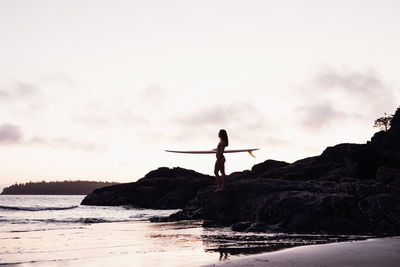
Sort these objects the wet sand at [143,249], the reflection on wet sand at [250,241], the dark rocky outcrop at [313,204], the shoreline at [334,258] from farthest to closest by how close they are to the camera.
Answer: the dark rocky outcrop at [313,204], the reflection on wet sand at [250,241], the wet sand at [143,249], the shoreline at [334,258]

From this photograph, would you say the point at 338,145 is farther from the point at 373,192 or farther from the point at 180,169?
the point at 180,169

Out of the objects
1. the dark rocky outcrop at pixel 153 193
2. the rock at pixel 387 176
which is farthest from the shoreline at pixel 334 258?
the dark rocky outcrop at pixel 153 193

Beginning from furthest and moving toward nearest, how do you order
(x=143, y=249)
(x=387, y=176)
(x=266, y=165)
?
(x=266, y=165)
(x=387, y=176)
(x=143, y=249)

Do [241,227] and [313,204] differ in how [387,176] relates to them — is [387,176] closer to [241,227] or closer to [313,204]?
[313,204]

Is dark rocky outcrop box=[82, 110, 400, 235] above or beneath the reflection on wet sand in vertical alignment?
above

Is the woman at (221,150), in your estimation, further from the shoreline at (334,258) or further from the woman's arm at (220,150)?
the shoreline at (334,258)

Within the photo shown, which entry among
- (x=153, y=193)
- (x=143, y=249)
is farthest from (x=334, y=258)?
(x=153, y=193)

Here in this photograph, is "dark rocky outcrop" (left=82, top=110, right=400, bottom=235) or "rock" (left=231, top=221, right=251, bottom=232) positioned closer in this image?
"dark rocky outcrop" (left=82, top=110, right=400, bottom=235)

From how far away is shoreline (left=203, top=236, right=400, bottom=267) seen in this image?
6650 millimetres

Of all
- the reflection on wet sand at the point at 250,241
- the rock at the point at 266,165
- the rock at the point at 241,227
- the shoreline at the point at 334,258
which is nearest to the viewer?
the shoreline at the point at 334,258

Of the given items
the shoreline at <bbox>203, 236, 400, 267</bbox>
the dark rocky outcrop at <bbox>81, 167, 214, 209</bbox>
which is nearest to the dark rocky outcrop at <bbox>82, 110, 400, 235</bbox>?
the shoreline at <bbox>203, 236, 400, 267</bbox>

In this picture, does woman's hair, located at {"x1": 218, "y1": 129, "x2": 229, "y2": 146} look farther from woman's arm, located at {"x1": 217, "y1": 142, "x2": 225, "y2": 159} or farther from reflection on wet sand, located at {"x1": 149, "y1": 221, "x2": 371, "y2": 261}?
reflection on wet sand, located at {"x1": 149, "y1": 221, "x2": 371, "y2": 261}

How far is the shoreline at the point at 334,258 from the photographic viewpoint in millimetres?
6650

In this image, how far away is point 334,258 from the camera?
23.4 feet
